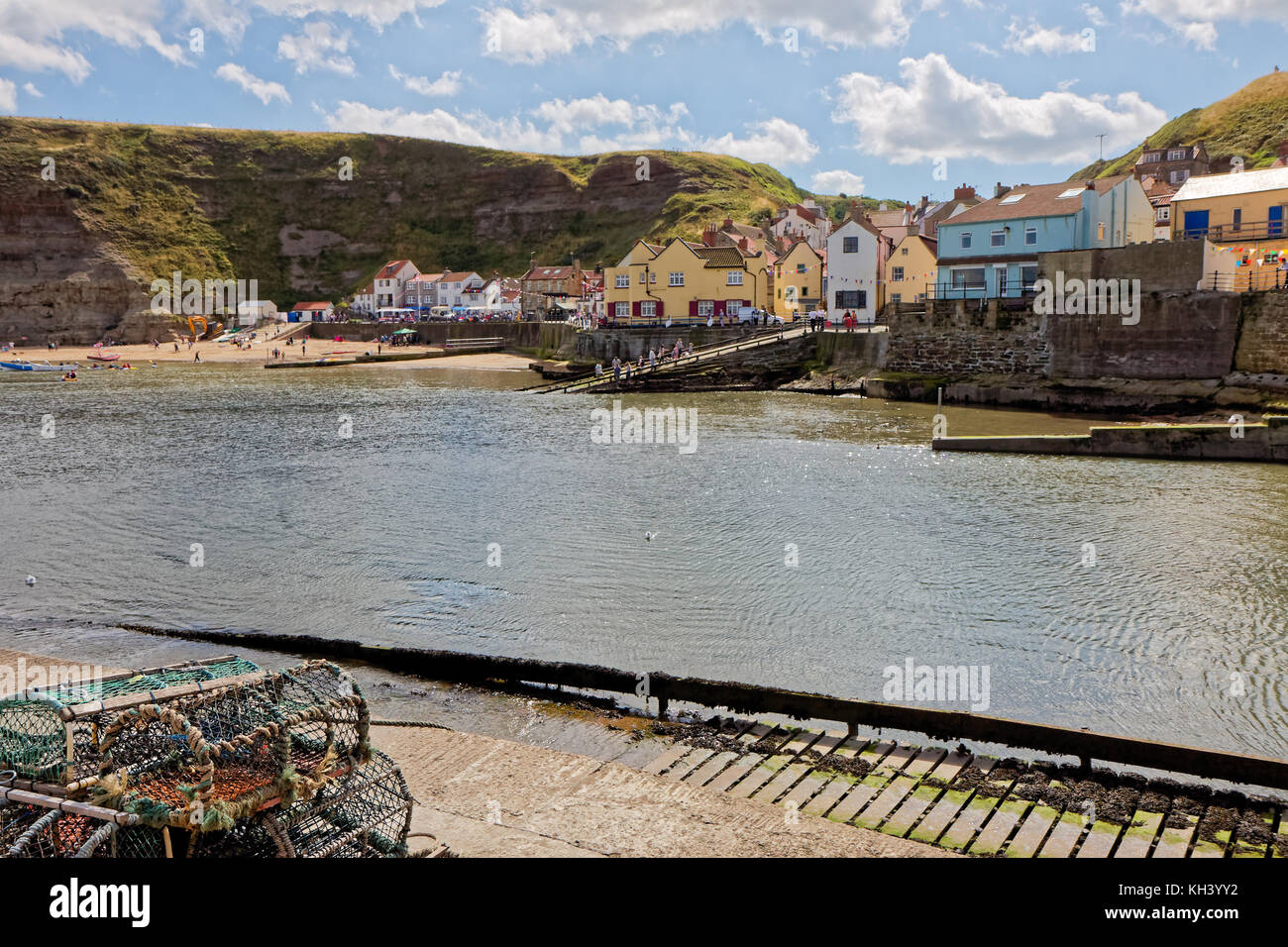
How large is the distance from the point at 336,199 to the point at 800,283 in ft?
328

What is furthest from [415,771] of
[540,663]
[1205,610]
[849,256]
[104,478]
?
A: [849,256]

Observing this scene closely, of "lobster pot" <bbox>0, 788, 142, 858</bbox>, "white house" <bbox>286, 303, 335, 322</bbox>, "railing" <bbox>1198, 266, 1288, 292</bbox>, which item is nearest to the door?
"railing" <bbox>1198, 266, 1288, 292</bbox>

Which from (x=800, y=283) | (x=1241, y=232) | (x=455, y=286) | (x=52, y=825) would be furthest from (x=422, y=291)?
(x=52, y=825)

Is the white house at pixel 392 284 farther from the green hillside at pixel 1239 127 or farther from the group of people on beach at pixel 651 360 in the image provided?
the green hillside at pixel 1239 127

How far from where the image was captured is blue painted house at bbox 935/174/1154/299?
53.5 metres

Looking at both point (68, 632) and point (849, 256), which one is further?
point (849, 256)

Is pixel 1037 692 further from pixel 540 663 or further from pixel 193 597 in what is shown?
pixel 193 597

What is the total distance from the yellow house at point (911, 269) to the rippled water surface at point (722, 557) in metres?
25.7

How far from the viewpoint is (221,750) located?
7.93m

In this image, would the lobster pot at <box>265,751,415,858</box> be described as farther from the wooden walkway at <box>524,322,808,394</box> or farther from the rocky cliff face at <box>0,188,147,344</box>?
the rocky cliff face at <box>0,188,147,344</box>

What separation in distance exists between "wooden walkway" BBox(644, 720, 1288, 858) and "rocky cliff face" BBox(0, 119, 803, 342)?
120 m

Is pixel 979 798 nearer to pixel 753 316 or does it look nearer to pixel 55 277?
pixel 753 316

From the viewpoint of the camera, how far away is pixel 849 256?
226 feet
